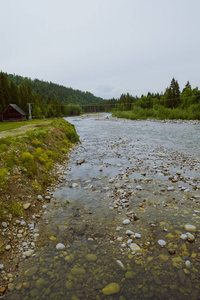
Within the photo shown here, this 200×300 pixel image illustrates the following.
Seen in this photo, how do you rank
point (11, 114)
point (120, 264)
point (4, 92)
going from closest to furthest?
point (120, 264), point (11, 114), point (4, 92)

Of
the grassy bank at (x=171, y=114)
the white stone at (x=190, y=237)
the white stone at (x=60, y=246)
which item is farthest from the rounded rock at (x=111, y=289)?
the grassy bank at (x=171, y=114)

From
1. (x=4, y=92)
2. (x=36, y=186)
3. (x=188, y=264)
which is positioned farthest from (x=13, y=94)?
(x=188, y=264)

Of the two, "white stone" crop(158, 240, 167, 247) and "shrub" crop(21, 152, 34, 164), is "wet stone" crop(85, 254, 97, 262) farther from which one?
"shrub" crop(21, 152, 34, 164)

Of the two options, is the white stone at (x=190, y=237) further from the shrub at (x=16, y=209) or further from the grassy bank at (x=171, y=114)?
the grassy bank at (x=171, y=114)

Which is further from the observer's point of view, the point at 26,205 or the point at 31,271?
the point at 26,205

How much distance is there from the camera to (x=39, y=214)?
6.66m

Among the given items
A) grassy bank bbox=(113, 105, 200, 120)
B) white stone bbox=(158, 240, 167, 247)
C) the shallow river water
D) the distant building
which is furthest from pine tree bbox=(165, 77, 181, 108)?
white stone bbox=(158, 240, 167, 247)

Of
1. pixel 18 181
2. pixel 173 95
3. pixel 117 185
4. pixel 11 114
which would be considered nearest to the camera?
pixel 18 181

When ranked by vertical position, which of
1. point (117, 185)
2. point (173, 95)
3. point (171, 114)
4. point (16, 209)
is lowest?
point (117, 185)

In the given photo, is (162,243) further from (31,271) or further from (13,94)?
(13,94)

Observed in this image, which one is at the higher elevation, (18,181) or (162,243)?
(18,181)

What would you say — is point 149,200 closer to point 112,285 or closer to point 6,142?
point 112,285

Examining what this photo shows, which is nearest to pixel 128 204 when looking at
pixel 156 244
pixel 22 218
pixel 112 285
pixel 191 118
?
pixel 156 244

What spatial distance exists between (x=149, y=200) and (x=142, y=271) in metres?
3.61
